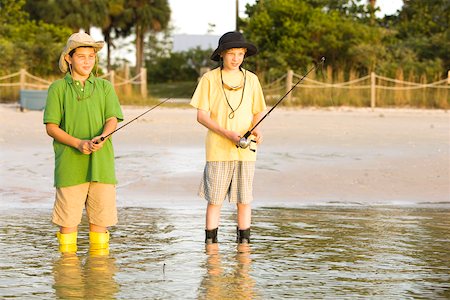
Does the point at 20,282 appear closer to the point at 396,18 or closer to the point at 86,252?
the point at 86,252

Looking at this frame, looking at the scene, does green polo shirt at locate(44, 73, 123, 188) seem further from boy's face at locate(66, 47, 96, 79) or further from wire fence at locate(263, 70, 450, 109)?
wire fence at locate(263, 70, 450, 109)

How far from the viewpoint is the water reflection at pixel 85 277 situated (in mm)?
6004

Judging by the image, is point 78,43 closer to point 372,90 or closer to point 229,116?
point 229,116

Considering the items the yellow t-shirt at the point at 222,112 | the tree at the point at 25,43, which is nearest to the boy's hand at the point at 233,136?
the yellow t-shirt at the point at 222,112

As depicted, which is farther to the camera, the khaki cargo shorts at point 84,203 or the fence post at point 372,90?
the fence post at point 372,90

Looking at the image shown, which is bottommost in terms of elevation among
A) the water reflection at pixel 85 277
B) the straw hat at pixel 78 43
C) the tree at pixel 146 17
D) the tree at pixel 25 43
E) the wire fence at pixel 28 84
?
the water reflection at pixel 85 277

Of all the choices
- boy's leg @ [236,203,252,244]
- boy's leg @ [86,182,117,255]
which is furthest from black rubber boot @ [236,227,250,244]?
boy's leg @ [86,182,117,255]

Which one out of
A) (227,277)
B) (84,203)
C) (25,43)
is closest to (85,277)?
(227,277)

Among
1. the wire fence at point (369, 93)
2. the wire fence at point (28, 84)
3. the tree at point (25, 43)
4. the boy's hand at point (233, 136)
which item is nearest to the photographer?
the boy's hand at point (233, 136)

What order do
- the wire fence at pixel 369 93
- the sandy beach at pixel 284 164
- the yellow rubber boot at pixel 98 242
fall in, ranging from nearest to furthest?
the yellow rubber boot at pixel 98 242 < the sandy beach at pixel 284 164 < the wire fence at pixel 369 93

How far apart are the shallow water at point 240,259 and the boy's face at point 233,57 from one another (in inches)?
45.3

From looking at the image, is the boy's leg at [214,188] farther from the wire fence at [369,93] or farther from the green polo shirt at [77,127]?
the wire fence at [369,93]

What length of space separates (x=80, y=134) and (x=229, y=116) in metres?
1.02

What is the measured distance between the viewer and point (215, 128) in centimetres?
754
